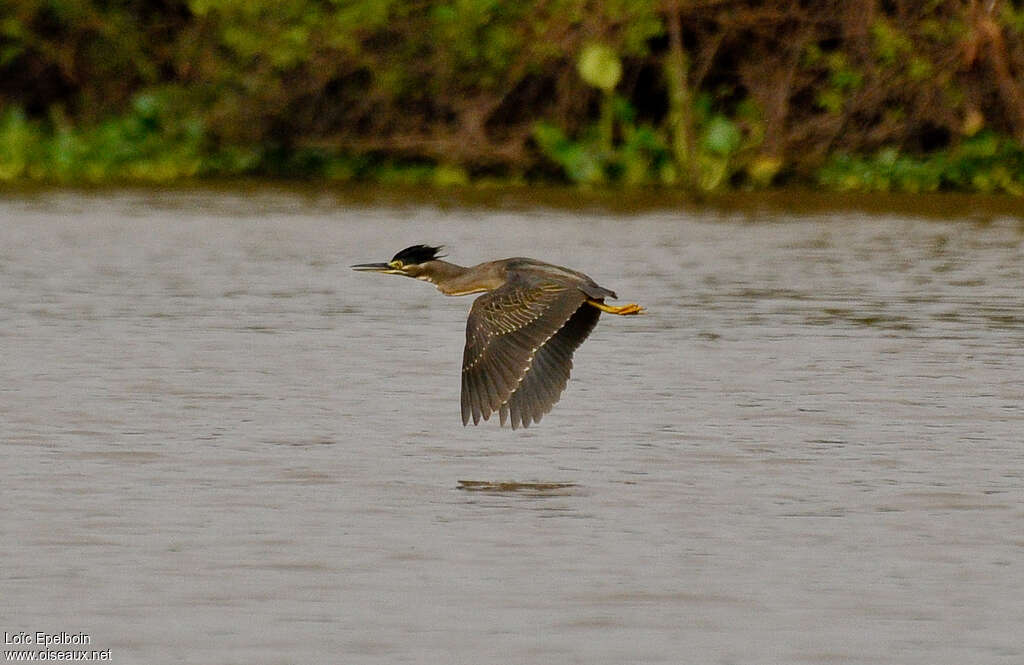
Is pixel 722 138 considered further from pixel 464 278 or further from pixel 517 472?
pixel 517 472

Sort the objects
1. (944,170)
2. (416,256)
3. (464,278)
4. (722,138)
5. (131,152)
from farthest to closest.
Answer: (131,152) → (722,138) → (944,170) → (416,256) → (464,278)

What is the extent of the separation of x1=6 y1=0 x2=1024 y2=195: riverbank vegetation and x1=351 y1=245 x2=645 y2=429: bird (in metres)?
12.2

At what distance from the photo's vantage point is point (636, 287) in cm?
1320

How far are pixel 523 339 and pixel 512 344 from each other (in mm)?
42

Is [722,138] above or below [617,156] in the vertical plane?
above

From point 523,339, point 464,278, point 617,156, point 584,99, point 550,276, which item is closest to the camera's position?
point 523,339

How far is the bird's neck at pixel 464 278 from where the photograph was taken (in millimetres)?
8367

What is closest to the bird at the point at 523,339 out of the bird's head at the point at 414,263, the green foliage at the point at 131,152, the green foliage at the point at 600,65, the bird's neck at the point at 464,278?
the bird's neck at the point at 464,278

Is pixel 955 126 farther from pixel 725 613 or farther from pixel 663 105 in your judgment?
pixel 725 613

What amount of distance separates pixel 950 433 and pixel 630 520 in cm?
200

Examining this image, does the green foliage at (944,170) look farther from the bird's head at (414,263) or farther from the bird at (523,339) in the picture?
the bird at (523,339)

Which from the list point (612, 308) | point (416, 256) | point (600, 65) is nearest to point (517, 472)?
point (612, 308)

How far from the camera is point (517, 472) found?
7508 millimetres

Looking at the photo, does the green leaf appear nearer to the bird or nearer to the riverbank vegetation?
the riverbank vegetation
